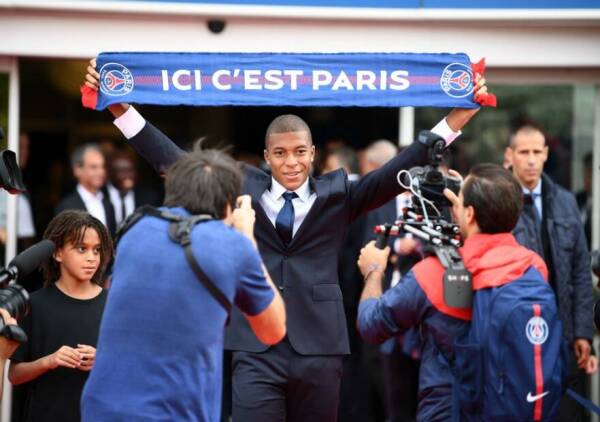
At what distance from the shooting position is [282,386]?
18.0 feet

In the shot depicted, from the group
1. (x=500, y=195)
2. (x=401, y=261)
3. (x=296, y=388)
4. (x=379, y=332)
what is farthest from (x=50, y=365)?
(x=401, y=261)

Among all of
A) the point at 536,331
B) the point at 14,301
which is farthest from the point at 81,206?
the point at 536,331

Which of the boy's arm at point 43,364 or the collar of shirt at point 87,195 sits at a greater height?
the collar of shirt at point 87,195

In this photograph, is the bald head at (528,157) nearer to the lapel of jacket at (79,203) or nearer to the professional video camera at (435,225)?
the professional video camera at (435,225)

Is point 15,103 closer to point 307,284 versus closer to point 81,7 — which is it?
A: point 81,7

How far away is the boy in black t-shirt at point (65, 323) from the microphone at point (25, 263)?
79 centimetres

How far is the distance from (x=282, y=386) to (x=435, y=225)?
127cm

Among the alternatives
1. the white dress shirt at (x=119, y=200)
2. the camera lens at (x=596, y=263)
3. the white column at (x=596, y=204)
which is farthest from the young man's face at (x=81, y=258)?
the white column at (x=596, y=204)

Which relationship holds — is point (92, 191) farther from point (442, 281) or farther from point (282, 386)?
point (442, 281)

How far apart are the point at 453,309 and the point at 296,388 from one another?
4.08 ft

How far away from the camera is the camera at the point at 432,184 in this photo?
502 cm

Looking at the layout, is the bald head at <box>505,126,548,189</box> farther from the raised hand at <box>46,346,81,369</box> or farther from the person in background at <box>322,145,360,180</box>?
the raised hand at <box>46,346,81,369</box>

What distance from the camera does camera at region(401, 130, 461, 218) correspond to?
5016mm

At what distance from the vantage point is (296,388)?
5496mm
